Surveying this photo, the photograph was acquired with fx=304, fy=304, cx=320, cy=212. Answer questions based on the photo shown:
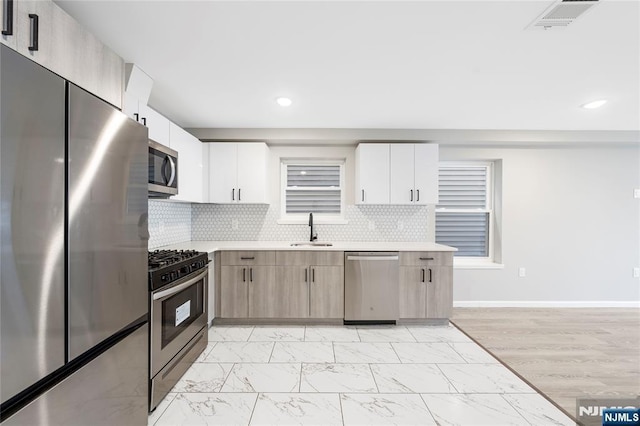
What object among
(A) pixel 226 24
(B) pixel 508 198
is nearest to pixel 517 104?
(B) pixel 508 198

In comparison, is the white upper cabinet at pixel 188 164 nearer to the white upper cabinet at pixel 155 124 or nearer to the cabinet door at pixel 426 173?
the white upper cabinet at pixel 155 124

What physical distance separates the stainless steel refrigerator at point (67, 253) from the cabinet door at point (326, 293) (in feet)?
6.57

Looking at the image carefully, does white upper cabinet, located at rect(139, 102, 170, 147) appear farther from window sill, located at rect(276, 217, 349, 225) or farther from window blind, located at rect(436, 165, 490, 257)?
Answer: window blind, located at rect(436, 165, 490, 257)

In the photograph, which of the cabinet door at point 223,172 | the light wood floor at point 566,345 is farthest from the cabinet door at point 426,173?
the cabinet door at point 223,172

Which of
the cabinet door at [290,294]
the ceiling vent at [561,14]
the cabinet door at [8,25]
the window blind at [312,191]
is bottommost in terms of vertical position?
the cabinet door at [290,294]

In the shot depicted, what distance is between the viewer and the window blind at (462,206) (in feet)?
14.3

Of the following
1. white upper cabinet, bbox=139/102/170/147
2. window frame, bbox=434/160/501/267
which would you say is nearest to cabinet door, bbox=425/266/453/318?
window frame, bbox=434/160/501/267

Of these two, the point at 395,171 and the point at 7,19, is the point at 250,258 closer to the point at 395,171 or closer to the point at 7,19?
the point at 395,171

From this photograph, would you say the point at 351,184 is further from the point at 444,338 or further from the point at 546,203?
the point at 546,203

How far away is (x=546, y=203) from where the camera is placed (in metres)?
4.23

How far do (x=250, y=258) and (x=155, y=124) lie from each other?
165 centimetres

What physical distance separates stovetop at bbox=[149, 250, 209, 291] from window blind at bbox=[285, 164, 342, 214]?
68.8 inches

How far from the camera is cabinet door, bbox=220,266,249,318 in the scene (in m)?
3.41
